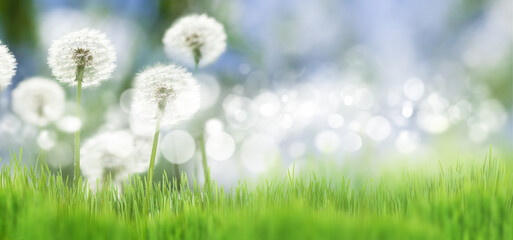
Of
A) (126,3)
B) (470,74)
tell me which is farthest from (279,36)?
(470,74)

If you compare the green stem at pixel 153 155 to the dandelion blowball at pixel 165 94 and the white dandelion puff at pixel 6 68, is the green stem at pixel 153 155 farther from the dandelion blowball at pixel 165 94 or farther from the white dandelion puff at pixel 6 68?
the white dandelion puff at pixel 6 68

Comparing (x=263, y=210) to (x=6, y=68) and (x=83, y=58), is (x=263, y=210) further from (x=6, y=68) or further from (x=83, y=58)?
(x=6, y=68)

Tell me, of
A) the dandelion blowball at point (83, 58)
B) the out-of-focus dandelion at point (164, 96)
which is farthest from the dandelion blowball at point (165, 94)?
the dandelion blowball at point (83, 58)

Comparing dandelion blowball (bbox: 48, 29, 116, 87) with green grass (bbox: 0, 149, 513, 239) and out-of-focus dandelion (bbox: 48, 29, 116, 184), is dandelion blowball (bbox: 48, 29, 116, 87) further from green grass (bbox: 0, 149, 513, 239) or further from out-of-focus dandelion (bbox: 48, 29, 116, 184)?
green grass (bbox: 0, 149, 513, 239)

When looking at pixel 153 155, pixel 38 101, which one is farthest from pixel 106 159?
pixel 153 155

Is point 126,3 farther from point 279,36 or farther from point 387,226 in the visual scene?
point 387,226

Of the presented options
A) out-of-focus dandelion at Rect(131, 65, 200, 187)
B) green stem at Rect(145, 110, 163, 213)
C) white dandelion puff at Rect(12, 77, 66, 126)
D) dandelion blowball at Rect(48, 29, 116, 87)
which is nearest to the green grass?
green stem at Rect(145, 110, 163, 213)
